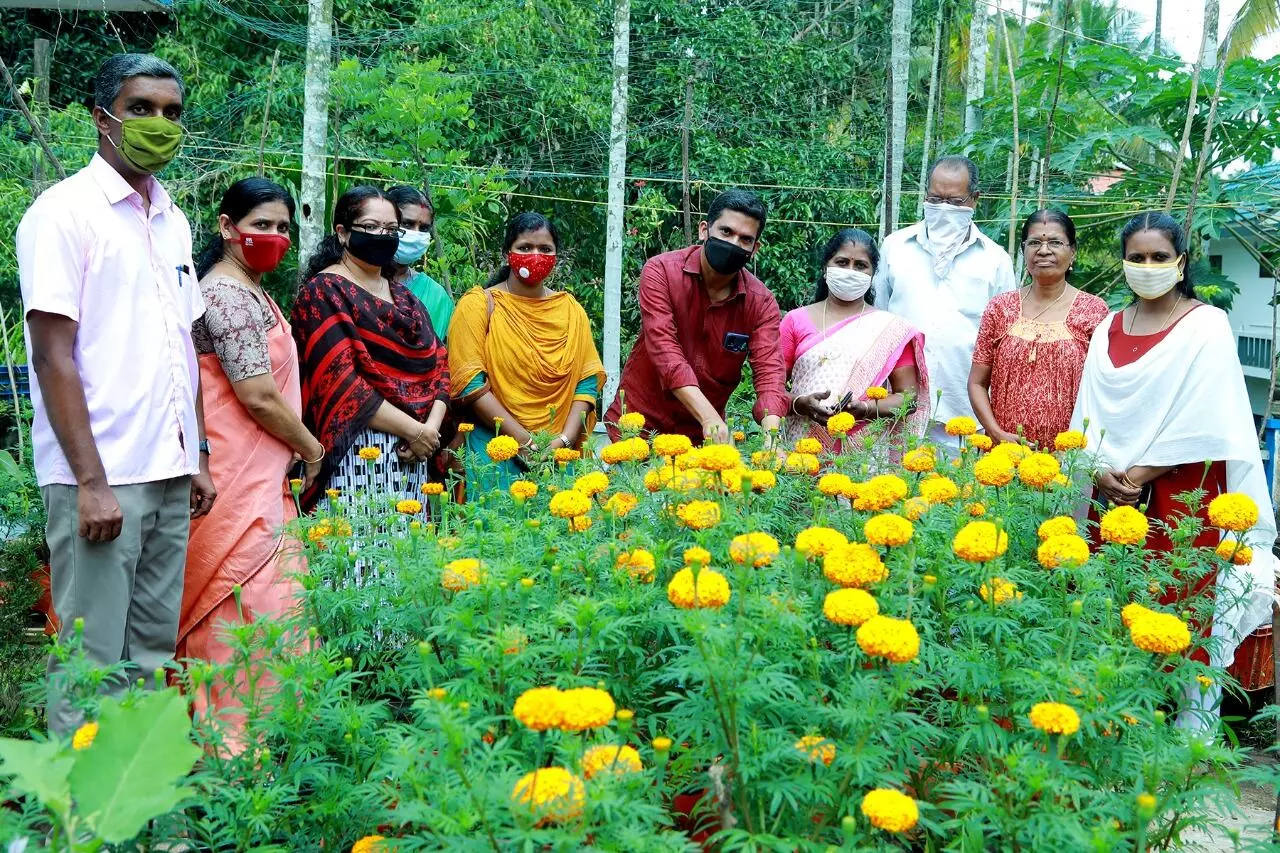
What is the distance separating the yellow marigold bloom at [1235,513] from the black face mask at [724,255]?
2106mm

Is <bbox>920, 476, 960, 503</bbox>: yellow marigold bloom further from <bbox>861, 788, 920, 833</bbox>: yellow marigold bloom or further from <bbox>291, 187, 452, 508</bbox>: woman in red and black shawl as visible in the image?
<bbox>291, 187, 452, 508</bbox>: woman in red and black shawl

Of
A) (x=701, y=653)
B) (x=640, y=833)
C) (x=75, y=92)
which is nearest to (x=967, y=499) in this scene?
(x=701, y=653)

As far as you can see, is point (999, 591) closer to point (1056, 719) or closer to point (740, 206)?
point (1056, 719)

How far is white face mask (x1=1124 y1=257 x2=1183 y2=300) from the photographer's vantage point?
3797 mm

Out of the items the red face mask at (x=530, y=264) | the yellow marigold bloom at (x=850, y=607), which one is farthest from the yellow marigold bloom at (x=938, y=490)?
the red face mask at (x=530, y=264)

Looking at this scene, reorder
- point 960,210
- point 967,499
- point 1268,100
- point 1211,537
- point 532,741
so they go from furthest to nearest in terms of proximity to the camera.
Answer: point 1268,100, point 960,210, point 1211,537, point 967,499, point 532,741

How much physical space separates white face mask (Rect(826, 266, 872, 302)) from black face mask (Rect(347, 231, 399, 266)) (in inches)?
69.1

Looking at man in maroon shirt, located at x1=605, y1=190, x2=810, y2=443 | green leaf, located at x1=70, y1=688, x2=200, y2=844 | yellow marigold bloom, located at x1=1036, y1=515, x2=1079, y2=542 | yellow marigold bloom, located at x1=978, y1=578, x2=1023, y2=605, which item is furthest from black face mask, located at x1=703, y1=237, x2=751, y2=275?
green leaf, located at x1=70, y1=688, x2=200, y2=844

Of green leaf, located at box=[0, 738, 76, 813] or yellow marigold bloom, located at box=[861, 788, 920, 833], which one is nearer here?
green leaf, located at box=[0, 738, 76, 813]

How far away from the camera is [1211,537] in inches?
143

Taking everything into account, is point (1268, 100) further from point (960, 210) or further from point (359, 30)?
point (359, 30)

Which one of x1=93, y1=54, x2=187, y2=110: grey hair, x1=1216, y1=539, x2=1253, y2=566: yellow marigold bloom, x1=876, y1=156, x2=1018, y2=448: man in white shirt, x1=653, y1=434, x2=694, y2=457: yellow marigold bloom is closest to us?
x1=1216, y1=539, x2=1253, y2=566: yellow marigold bloom

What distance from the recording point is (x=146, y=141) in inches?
113

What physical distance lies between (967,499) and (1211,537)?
1.42 metres
